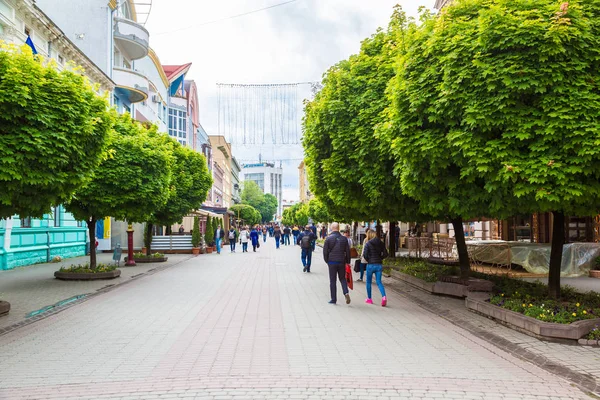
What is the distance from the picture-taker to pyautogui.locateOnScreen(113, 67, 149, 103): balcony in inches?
1228

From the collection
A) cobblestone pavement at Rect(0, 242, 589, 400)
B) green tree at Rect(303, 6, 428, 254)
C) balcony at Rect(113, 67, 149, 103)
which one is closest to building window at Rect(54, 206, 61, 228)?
balcony at Rect(113, 67, 149, 103)

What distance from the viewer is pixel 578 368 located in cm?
594

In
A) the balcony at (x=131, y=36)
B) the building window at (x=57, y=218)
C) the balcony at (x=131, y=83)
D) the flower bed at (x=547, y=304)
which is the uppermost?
the balcony at (x=131, y=36)

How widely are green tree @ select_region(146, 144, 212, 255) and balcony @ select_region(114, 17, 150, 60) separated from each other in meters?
9.93

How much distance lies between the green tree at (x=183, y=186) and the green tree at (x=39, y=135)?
1367 centimetres

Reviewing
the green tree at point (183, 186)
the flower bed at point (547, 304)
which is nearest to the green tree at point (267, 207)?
the green tree at point (183, 186)

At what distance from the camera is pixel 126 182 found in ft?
52.5

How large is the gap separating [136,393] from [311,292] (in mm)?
8319

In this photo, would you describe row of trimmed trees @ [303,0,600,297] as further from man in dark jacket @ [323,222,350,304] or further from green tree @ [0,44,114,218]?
green tree @ [0,44,114,218]

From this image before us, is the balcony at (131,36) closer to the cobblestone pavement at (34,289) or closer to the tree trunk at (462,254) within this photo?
the cobblestone pavement at (34,289)

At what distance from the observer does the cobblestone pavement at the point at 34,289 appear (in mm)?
10180

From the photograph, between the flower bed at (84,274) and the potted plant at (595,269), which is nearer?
the potted plant at (595,269)

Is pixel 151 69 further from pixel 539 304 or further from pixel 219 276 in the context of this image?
pixel 539 304

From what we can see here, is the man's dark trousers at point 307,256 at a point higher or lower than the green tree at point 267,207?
lower
